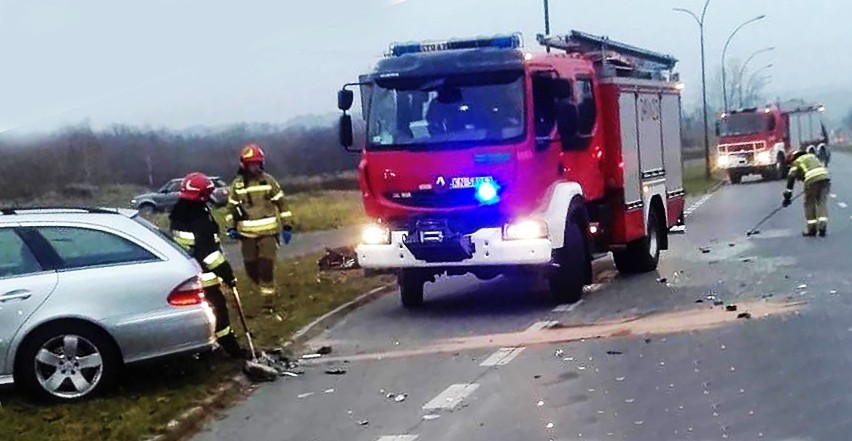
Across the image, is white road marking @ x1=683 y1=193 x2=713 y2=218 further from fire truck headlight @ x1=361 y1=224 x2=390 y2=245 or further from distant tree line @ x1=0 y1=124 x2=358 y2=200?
fire truck headlight @ x1=361 y1=224 x2=390 y2=245

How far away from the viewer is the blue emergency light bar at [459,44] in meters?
13.2

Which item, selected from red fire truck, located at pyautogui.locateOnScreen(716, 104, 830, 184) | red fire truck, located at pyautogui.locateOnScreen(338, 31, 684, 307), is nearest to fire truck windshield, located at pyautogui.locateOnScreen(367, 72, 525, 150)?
red fire truck, located at pyautogui.locateOnScreen(338, 31, 684, 307)

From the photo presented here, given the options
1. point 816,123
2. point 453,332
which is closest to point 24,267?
point 453,332

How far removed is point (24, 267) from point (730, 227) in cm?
1756

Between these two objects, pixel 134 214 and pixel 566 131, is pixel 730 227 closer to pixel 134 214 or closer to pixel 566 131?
pixel 566 131

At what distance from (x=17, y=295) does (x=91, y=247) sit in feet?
2.11

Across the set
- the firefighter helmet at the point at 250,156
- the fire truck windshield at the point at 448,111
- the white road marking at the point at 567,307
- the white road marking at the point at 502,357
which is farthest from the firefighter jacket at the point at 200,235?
the white road marking at the point at 567,307

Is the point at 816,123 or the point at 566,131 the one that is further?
the point at 816,123

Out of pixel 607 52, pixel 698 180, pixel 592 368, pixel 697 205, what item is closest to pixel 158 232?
pixel 592 368

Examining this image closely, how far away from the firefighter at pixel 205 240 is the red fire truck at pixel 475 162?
7.44 feet

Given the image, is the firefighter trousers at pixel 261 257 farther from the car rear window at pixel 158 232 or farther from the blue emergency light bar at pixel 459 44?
the car rear window at pixel 158 232

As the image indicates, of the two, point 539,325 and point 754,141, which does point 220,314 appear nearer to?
point 539,325

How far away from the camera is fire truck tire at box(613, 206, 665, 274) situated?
16234 millimetres

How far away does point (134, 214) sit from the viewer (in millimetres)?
9664
